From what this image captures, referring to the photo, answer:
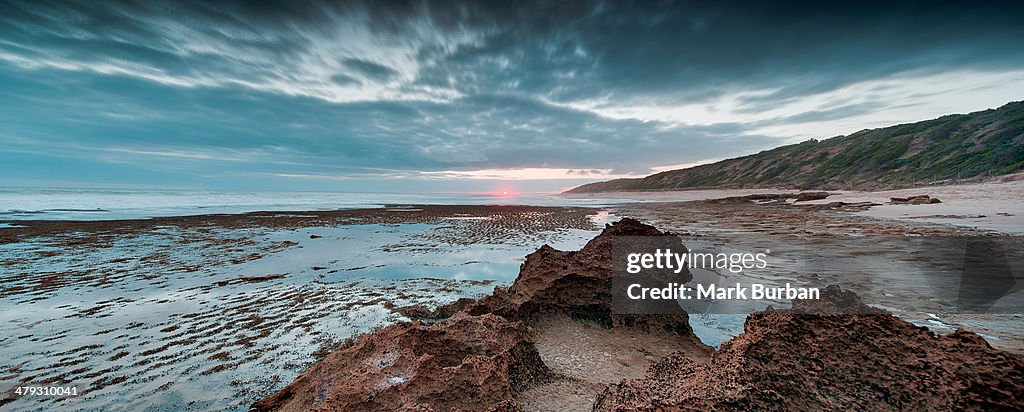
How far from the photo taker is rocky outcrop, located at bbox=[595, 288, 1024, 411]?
6.68 ft

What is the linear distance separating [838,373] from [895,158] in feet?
272

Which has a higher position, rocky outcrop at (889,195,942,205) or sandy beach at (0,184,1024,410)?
rocky outcrop at (889,195,942,205)

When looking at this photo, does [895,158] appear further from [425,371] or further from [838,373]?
[425,371]

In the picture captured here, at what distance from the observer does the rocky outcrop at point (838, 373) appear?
6.68 feet

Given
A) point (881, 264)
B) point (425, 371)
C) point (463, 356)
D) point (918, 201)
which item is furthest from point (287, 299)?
point (918, 201)

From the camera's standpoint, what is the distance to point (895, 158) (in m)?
59.2

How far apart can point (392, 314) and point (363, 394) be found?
14.5ft

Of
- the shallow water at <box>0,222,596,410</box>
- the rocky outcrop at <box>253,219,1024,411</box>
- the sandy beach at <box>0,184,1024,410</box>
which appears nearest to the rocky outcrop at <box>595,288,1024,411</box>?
the rocky outcrop at <box>253,219,1024,411</box>

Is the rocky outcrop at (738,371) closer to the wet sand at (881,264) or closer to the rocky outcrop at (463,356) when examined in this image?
the rocky outcrop at (463,356)

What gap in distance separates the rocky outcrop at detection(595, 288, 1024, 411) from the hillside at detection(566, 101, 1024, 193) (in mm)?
54224

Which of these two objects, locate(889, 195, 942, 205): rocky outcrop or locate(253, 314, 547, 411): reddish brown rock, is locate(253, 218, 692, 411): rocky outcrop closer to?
locate(253, 314, 547, 411): reddish brown rock

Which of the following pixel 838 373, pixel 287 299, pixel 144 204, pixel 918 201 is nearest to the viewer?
pixel 838 373

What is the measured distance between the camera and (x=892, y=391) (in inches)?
85.6

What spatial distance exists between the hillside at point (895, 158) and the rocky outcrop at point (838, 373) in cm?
5422
